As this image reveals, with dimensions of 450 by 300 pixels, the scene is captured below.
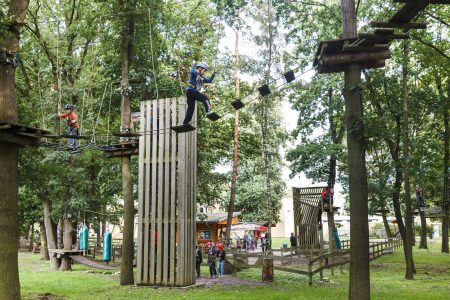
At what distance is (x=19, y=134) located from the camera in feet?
30.1

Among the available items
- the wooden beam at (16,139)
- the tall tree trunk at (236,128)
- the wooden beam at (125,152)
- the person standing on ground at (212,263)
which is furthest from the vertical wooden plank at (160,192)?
the tall tree trunk at (236,128)

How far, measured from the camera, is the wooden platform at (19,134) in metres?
8.82

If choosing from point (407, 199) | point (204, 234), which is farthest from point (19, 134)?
point (204, 234)

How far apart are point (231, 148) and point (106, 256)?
1147cm

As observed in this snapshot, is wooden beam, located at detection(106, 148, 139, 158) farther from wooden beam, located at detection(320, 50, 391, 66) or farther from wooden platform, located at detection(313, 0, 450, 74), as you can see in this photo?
wooden beam, located at detection(320, 50, 391, 66)

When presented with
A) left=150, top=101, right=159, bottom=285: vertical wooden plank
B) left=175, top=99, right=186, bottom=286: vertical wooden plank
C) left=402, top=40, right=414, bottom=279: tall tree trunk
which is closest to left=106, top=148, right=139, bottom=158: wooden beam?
left=150, top=101, right=159, bottom=285: vertical wooden plank

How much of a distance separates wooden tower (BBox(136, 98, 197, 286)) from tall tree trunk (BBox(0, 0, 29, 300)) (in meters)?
4.77

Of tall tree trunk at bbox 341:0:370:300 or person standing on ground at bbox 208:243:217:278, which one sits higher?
tall tree trunk at bbox 341:0:370:300

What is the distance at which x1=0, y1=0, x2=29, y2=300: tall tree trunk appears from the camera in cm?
862

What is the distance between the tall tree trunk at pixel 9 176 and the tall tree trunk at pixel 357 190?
6.63 meters

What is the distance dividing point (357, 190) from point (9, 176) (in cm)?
709

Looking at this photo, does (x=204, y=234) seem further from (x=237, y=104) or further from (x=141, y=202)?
(x=237, y=104)

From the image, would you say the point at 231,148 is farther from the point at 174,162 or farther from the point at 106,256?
the point at 174,162

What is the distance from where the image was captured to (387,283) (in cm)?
1459
